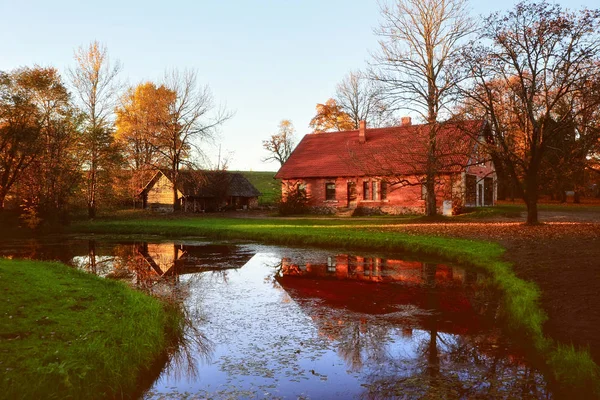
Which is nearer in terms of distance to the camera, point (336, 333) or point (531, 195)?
point (336, 333)

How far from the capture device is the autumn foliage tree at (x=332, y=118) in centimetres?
5169

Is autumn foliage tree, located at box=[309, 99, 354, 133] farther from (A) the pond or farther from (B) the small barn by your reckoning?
(A) the pond

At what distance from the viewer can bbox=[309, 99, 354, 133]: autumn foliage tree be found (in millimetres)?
51688

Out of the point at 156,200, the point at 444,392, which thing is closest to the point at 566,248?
the point at 444,392

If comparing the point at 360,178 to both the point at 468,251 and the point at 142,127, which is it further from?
the point at 468,251

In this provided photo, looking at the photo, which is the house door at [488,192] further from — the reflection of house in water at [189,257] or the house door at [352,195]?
the reflection of house in water at [189,257]

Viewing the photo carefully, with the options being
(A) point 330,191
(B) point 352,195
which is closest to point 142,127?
(A) point 330,191

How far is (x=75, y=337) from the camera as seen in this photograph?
19.7ft

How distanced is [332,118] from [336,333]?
46.2 m

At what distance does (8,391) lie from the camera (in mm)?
4465

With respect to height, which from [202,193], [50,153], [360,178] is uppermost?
[50,153]

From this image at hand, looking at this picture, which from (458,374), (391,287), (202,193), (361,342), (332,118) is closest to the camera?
(458,374)

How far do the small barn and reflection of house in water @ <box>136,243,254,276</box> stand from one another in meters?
22.0

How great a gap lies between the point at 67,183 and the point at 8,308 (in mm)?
24899
